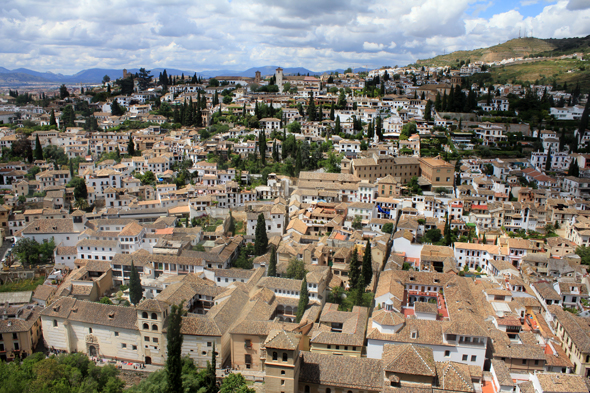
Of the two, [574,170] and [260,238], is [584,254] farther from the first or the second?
[260,238]

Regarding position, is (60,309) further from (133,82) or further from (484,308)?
(133,82)

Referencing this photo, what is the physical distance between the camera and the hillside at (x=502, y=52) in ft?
366

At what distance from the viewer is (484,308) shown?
80.4ft

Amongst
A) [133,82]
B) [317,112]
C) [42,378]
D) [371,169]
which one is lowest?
[42,378]

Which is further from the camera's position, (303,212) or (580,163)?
(580,163)

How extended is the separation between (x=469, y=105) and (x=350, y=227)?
A: 113ft

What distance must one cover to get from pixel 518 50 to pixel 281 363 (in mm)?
122055

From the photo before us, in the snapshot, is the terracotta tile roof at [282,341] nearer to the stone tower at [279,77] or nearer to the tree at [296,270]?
the tree at [296,270]

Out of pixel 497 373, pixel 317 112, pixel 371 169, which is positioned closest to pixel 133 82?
pixel 317 112

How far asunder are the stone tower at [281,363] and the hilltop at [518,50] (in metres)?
107

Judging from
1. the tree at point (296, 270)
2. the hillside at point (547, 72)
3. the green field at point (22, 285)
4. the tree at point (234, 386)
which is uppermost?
the hillside at point (547, 72)

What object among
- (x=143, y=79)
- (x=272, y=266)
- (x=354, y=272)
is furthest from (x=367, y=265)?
(x=143, y=79)

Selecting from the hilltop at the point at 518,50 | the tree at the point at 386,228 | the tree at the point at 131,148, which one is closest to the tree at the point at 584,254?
the tree at the point at 386,228

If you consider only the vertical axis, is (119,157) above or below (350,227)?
above
